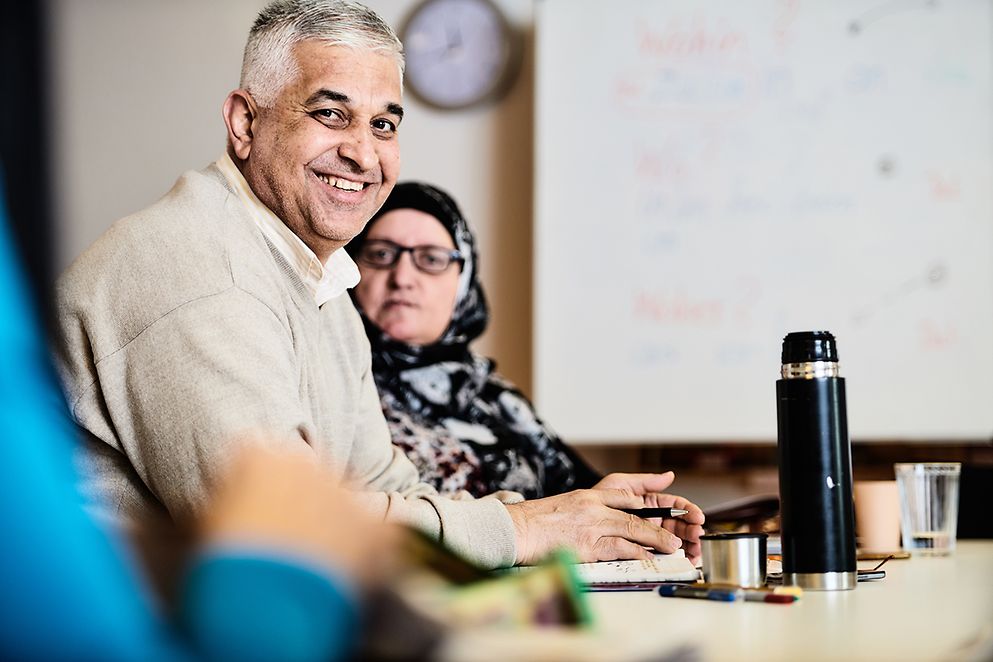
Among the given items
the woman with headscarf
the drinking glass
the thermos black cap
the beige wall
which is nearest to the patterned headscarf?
the woman with headscarf

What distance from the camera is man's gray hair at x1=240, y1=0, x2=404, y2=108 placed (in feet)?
4.39

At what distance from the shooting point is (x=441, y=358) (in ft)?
7.22

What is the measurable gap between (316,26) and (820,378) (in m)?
0.73

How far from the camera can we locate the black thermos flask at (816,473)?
95cm

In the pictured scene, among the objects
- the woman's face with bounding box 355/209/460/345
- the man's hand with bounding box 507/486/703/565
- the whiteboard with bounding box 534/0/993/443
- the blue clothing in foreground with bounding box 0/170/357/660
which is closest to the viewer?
the blue clothing in foreground with bounding box 0/170/357/660

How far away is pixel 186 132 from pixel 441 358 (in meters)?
1.16

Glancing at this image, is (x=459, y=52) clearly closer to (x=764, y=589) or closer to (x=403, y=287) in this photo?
(x=403, y=287)

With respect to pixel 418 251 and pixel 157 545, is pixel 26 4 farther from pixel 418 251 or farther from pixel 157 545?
pixel 157 545

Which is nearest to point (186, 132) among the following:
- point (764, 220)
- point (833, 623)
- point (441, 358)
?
point (441, 358)

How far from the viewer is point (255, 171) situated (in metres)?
1.39

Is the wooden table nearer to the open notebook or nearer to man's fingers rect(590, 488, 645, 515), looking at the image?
the open notebook

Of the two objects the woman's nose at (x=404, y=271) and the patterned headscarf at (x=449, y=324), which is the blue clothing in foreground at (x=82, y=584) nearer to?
the patterned headscarf at (x=449, y=324)

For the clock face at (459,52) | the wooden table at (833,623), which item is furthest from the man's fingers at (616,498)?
the clock face at (459,52)

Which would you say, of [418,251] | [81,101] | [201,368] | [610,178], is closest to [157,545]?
[201,368]
